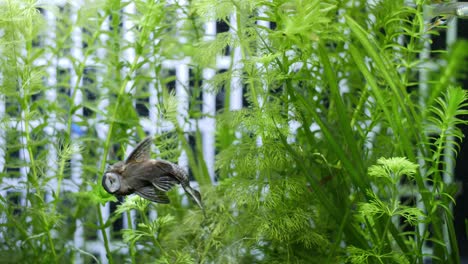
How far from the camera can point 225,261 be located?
182 cm

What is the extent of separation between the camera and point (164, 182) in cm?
157

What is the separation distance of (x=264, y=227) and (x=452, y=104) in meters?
0.59

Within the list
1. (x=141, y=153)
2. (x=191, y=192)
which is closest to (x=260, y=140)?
(x=191, y=192)

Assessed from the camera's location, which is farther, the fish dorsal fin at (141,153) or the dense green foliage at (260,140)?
the dense green foliage at (260,140)

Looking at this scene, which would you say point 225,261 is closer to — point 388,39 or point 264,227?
point 264,227

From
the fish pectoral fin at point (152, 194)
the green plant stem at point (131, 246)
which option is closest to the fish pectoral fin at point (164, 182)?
the fish pectoral fin at point (152, 194)

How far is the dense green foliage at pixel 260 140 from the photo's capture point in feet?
5.47

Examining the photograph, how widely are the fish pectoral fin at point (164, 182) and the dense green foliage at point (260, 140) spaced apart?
126mm

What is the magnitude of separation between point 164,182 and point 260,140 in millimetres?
365

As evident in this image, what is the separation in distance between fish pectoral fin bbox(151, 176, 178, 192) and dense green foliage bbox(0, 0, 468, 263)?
0.41ft

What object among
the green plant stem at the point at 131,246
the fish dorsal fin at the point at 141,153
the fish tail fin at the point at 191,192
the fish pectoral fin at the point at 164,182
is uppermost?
the fish dorsal fin at the point at 141,153

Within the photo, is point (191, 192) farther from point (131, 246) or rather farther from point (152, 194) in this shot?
point (131, 246)

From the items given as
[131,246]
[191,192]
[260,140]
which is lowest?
[131,246]

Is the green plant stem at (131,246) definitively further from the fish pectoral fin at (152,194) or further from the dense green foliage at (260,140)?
the fish pectoral fin at (152,194)
